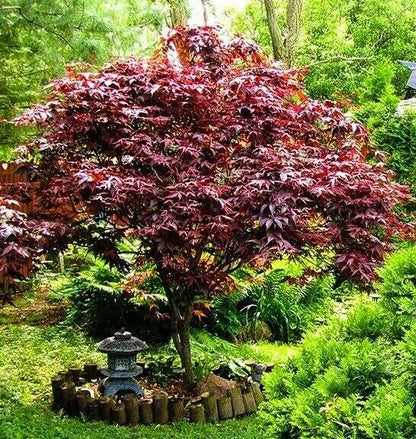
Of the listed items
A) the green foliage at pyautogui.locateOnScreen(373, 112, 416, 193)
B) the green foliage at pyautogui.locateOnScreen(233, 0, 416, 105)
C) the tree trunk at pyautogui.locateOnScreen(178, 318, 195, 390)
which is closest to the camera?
the tree trunk at pyautogui.locateOnScreen(178, 318, 195, 390)

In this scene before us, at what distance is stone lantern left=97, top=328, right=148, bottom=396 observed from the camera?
15.5 ft

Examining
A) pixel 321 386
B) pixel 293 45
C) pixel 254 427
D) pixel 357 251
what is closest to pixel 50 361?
pixel 254 427

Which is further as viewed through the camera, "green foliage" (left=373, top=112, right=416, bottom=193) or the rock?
"green foliage" (left=373, top=112, right=416, bottom=193)

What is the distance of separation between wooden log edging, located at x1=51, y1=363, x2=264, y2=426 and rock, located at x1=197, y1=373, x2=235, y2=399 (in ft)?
0.37

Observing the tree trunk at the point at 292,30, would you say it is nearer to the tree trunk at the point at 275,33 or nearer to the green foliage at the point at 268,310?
the tree trunk at the point at 275,33

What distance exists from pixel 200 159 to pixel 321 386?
2331mm

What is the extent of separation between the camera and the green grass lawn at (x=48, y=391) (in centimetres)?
410

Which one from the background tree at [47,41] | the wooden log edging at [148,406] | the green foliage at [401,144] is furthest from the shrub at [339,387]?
the green foliage at [401,144]

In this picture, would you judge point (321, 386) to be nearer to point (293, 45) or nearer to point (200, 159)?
point (200, 159)

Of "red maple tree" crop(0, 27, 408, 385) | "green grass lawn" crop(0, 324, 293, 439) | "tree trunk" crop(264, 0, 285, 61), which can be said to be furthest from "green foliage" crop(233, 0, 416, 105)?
"red maple tree" crop(0, 27, 408, 385)

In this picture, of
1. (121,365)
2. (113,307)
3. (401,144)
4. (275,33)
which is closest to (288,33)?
(275,33)

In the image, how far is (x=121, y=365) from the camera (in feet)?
15.6

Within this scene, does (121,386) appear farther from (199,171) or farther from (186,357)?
(199,171)

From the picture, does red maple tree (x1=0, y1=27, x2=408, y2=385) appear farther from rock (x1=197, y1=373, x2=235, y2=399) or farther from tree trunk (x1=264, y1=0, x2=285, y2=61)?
tree trunk (x1=264, y1=0, x2=285, y2=61)
